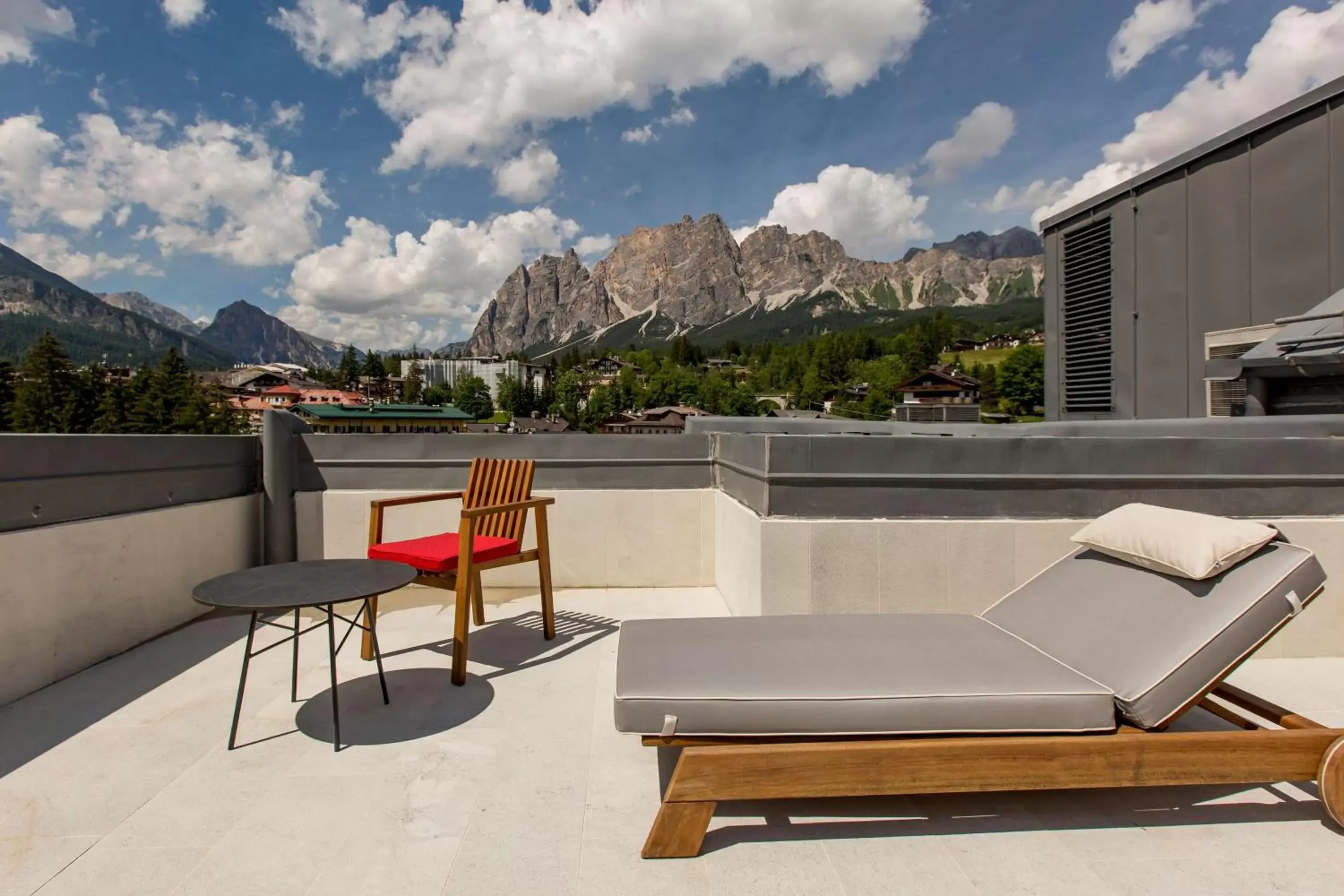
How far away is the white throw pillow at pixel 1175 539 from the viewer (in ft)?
6.23

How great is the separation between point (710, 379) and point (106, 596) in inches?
4008

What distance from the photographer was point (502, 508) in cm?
291

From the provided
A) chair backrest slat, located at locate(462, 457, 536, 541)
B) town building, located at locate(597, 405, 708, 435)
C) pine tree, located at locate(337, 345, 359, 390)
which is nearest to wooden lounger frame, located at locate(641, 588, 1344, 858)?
chair backrest slat, located at locate(462, 457, 536, 541)

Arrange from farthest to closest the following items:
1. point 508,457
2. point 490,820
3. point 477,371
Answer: point 477,371 < point 508,457 < point 490,820

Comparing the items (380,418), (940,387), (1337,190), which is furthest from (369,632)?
(940,387)

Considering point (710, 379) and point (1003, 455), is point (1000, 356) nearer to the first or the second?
point (710, 379)

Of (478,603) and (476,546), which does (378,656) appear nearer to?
(476,546)

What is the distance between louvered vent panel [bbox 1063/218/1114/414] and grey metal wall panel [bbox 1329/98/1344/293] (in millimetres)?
3058

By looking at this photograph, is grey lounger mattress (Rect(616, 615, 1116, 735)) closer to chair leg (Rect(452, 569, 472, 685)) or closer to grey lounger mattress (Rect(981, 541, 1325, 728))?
grey lounger mattress (Rect(981, 541, 1325, 728))

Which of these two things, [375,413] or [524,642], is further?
[375,413]

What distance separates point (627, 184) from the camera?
49.5m

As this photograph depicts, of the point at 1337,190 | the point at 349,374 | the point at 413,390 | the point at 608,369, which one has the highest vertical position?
the point at 608,369

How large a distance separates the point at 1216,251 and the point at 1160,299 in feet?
2.98

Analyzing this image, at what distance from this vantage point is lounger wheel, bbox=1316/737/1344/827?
1.65 m
